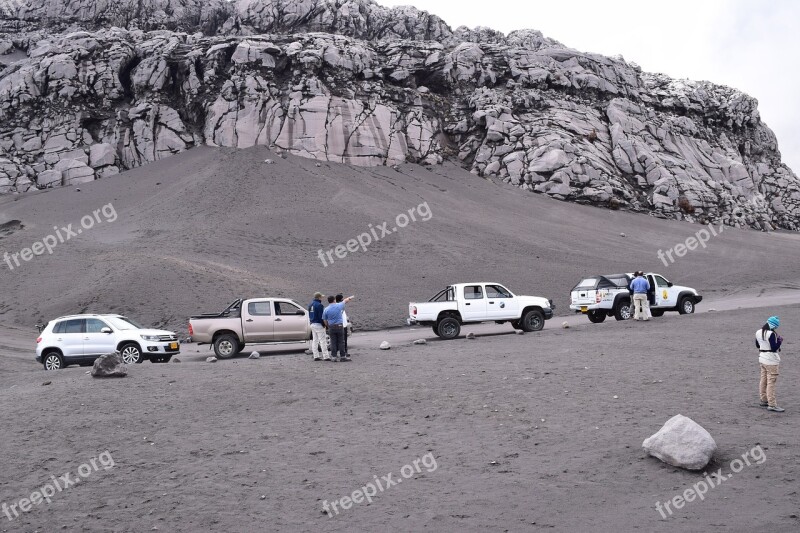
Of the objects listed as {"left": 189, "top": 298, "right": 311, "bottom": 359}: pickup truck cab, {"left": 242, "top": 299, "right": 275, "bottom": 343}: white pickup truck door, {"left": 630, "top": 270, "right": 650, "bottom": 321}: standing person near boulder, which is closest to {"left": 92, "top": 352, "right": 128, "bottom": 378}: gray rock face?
{"left": 189, "top": 298, "right": 311, "bottom": 359}: pickup truck cab

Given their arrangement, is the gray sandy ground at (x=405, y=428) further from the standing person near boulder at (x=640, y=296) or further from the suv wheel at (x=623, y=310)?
the suv wheel at (x=623, y=310)

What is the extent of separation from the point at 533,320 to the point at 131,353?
43.7 feet

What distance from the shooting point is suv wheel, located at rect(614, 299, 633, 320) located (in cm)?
2434

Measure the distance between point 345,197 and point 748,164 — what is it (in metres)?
57.5

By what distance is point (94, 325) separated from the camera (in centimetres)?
1775

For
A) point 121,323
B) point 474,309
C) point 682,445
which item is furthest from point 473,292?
point 682,445

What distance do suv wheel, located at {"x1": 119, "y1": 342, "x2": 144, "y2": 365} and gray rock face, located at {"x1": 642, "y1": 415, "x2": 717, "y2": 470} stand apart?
14351 millimetres

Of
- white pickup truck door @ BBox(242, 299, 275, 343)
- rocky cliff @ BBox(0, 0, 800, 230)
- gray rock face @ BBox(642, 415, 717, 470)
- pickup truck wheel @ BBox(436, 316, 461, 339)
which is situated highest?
rocky cliff @ BBox(0, 0, 800, 230)

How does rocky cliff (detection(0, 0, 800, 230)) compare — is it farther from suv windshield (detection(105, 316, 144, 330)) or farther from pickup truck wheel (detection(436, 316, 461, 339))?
suv windshield (detection(105, 316, 144, 330))

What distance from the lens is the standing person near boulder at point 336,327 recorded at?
15.8 m

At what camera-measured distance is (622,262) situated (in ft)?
145

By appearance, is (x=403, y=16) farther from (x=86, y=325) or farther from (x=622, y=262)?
(x=86, y=325)

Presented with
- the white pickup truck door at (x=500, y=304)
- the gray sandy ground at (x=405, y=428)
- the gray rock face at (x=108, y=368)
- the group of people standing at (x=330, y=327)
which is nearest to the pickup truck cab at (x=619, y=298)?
the gray sandy ground at (x=405, y=428)

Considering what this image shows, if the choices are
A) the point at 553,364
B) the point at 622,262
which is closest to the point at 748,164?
the point at 622,262
